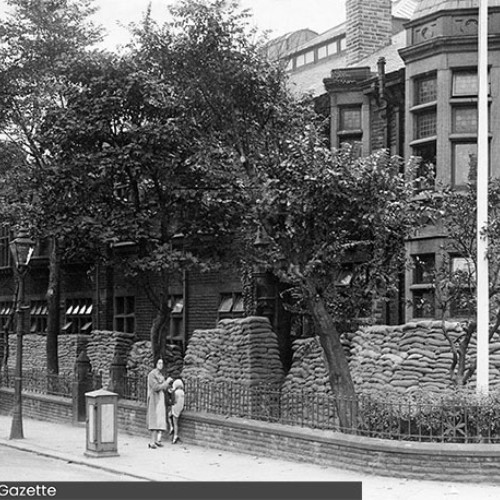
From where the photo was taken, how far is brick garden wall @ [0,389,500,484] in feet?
49.5

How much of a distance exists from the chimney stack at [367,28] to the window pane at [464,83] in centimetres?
665

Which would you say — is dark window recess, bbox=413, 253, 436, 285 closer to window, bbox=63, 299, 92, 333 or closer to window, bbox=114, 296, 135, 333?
window, bbox=114, 296, 135, 333

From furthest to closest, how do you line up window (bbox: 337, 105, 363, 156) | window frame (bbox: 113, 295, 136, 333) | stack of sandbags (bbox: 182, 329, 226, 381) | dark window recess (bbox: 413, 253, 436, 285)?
window frame (bbox: 113, 295, 136, 333) → stack of sandbags (bbox: 182, 329, 226, 381) → window (bbox: 337, 105, 363, 156) → dark window recess (bbox: 413, 253, 436, 285)

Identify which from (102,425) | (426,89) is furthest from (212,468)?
(426,89)

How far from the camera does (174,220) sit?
25781 millimetres

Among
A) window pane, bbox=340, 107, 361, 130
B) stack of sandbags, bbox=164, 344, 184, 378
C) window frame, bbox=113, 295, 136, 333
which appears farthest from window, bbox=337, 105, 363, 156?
window frame, bbox=113, 295, 136, 333

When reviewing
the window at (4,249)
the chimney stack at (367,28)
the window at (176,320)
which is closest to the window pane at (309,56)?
the chimney stack at (367,28)

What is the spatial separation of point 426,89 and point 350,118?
3.05m

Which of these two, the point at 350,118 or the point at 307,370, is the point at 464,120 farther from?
the point at 307,370

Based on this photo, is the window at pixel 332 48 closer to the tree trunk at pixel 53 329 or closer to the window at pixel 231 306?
the window at pixel 231 306

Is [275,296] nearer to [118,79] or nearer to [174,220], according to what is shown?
[174,220]

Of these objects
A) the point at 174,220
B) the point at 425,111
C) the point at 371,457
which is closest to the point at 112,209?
the point at 174,220

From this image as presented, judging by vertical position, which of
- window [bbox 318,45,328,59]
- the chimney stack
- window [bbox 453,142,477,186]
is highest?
window [bbox 318,45,328,59]

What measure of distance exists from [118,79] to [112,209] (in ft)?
10.4
